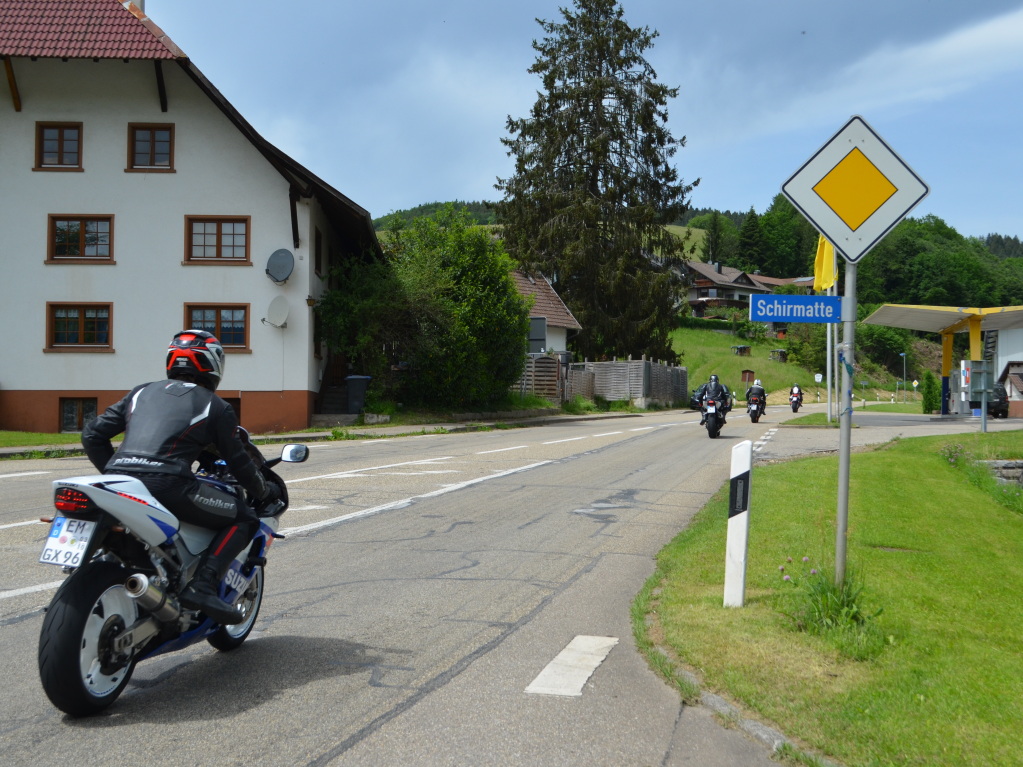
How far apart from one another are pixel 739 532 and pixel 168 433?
3567 millimetres

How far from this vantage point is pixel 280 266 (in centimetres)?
2720

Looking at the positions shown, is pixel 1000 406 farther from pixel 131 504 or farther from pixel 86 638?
pixel 86 638

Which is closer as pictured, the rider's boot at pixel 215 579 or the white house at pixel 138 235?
the rider's boot at pixel 215 579

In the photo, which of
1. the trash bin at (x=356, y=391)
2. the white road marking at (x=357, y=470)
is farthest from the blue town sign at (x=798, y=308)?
the trash bin at (x=356, y=391)

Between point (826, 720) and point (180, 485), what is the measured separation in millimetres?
3081

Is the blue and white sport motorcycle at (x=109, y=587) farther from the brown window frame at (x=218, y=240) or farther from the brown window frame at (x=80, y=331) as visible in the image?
the brown window frame at (x=80, y=331)

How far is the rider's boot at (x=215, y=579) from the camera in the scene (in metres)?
4.48

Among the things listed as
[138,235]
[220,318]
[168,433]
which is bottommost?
[168,433]

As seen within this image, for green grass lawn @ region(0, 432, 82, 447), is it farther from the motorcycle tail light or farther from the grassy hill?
the grassy hill

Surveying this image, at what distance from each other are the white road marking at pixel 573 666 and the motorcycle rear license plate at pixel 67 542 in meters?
2.15

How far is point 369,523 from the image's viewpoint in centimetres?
991

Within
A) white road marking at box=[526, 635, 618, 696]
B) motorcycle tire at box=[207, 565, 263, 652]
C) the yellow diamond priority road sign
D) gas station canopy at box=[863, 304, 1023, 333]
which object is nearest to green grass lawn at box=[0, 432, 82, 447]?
motorcycle tire at box=[207, 565, 263, 652]

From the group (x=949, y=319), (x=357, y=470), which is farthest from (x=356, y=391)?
(x=949, y=319)

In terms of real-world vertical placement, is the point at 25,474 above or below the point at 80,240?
below
